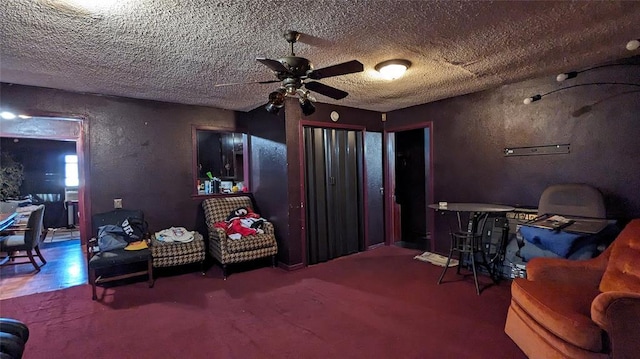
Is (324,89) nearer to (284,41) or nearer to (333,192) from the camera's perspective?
(284,41)

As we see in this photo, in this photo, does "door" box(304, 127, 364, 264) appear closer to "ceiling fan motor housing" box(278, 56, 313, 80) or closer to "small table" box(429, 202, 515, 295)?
"small table" box(429, 202, 515, 295)

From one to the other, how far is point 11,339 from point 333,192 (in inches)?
137

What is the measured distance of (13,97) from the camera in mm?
3203

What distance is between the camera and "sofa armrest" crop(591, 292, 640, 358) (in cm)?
147

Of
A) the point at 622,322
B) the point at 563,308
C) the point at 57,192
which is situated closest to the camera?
the point at 622,322

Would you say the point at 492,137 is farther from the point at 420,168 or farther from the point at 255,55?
the point at 255,55

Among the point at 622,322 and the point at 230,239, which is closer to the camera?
the point at 622,322

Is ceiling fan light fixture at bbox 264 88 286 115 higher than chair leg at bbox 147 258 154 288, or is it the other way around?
ceiling fan light fixture at bbox 264 88 286 115

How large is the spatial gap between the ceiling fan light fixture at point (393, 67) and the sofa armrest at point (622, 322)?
2147 mm

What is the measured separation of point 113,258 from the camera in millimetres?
3113

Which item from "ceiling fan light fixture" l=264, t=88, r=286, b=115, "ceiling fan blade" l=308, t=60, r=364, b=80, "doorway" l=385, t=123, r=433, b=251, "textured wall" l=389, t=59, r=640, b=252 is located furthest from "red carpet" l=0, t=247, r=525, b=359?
"doorway" l=385, t=123, r=433, b=251

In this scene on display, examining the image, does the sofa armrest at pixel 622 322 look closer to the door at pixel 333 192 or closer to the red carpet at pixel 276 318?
the red carpet at pixel 276 318

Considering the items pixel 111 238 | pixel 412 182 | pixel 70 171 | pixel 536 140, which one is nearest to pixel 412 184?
pixel 412 182

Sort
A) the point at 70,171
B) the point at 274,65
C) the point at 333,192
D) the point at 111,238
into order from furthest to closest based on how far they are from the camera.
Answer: the point at 70,171 < the point at 333,192 < the point at 111,238 < the point at 274,65
